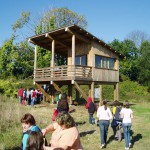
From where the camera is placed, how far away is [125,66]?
50.3m

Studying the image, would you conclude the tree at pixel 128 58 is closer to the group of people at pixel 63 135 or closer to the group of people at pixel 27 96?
the group of people at pixel 27 96

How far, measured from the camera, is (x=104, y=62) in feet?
83.7

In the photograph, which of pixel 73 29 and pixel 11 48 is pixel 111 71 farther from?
pixel 11 48

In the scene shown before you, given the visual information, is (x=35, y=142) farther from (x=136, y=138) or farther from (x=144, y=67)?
(x=144, y=67)

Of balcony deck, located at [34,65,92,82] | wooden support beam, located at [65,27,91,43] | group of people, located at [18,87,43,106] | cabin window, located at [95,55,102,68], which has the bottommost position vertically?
group of people, located at [18,87,43,106]

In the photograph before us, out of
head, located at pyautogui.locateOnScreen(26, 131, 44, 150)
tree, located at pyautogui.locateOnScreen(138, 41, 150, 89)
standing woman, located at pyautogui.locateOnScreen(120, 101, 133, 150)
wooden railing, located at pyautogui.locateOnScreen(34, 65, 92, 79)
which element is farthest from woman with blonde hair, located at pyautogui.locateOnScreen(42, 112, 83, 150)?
tree, located at pyautogui.locateOnScreen(138, 41, 150, 89)

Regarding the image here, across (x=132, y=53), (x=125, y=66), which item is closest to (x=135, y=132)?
(x=125, y=66)

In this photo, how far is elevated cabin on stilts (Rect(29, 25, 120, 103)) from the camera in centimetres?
2239

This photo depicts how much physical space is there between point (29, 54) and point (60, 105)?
31.5 metres

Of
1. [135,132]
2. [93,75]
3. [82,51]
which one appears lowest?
[135,132]

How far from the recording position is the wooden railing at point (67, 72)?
72.8ft

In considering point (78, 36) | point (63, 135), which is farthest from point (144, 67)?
point (63, 135)

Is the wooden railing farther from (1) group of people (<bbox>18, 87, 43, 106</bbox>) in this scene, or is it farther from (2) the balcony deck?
(1) group of people (<bbox>18, 87, 43, 106</bbox>)

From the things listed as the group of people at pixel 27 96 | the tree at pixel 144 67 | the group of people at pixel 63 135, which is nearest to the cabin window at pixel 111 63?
the group of people at pixel 27 96
